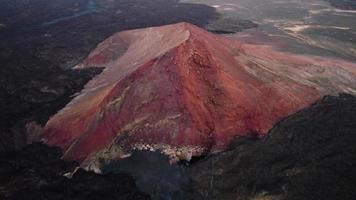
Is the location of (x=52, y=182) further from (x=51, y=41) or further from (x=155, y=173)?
(x=51, y=41)

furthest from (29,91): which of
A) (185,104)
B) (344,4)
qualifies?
(344,4)

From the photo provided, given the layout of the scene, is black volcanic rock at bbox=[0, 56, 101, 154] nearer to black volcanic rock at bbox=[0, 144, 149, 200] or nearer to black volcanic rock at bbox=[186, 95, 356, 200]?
black volcanic rock at bbox=[0, 144, 149, 200]

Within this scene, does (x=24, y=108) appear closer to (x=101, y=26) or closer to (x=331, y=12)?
(x=101, y=26)

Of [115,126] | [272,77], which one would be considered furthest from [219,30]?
[115,126]

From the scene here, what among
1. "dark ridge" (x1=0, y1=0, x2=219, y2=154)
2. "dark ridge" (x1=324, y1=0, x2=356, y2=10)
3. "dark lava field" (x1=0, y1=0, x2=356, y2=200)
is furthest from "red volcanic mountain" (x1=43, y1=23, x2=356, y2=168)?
"dark ridge" (x1=324, y1=0, x2=356, y2=10)

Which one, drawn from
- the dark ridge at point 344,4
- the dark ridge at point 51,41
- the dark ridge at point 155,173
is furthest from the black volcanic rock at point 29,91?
the dark ridge at point 344,4

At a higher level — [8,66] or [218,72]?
[218,72]
